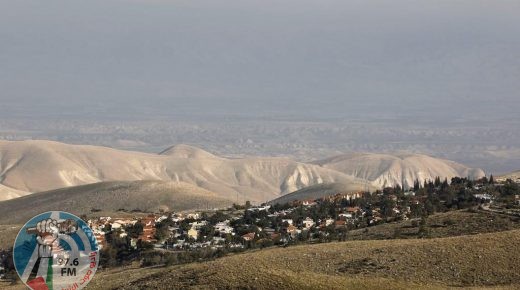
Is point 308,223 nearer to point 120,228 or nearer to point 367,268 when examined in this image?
point 120,228

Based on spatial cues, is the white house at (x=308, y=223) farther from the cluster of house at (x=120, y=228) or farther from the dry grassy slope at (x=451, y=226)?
the cluster of house at (x=120, y=228)

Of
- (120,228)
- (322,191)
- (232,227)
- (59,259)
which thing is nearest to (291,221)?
(232,227)

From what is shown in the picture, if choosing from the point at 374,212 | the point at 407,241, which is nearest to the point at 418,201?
the point at 374,212

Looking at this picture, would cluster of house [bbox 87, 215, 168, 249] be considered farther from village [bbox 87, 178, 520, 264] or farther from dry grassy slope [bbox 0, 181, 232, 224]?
dry grassy slope [bbox 0, 181, 232, 224]

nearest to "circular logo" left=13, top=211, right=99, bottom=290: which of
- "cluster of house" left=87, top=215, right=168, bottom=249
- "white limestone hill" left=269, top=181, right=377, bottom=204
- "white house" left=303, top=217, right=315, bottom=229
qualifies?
"cluster of house" left=87, top=215, right=168, bottom=249

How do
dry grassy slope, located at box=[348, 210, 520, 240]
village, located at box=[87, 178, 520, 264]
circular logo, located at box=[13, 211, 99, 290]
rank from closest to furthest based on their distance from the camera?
circular logo, located at box=[13, 211, 99, 290] → dry grassy slope, located at box=[348, 210, 520, 240] → village, located at box=[87, 178, 520, 264]
